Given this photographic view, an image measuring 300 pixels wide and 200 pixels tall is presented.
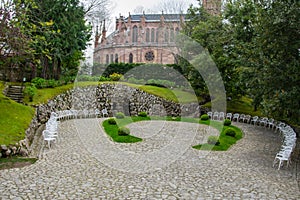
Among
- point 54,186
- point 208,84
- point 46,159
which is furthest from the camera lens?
point 208,84

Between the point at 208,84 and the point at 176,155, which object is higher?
the point at 208,84

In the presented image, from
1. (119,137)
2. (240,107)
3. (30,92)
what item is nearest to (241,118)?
(240,107)

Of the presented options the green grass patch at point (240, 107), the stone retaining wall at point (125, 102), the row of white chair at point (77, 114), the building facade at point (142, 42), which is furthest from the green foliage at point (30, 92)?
the building facade at point (142, 42)

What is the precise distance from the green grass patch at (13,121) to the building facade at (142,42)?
3161cm

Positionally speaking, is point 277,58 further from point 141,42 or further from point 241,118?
point 141,42

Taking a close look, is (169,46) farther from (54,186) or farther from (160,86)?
(54,186)

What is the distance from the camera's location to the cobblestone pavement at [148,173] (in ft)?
30.8

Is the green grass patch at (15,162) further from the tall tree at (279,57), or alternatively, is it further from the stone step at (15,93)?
the stone step at (15,93)

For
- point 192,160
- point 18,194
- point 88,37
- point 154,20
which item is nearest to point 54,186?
point 18,194

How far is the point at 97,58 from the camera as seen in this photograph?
5450 centimetres

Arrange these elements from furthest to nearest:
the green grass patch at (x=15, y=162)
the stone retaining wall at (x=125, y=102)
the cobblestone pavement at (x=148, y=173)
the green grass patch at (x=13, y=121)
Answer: the stone retaining wall at (x=125, y=102) < the green grass patch at (x=13, y=121) < the green grass patch at (x=15, y=162) < the cobblestone pavement at (x=148, y=173)

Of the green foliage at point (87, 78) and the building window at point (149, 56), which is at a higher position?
the building window at point (149, 56)

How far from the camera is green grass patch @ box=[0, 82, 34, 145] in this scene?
1453 centimetres

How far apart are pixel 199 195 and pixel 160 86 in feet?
94.7
